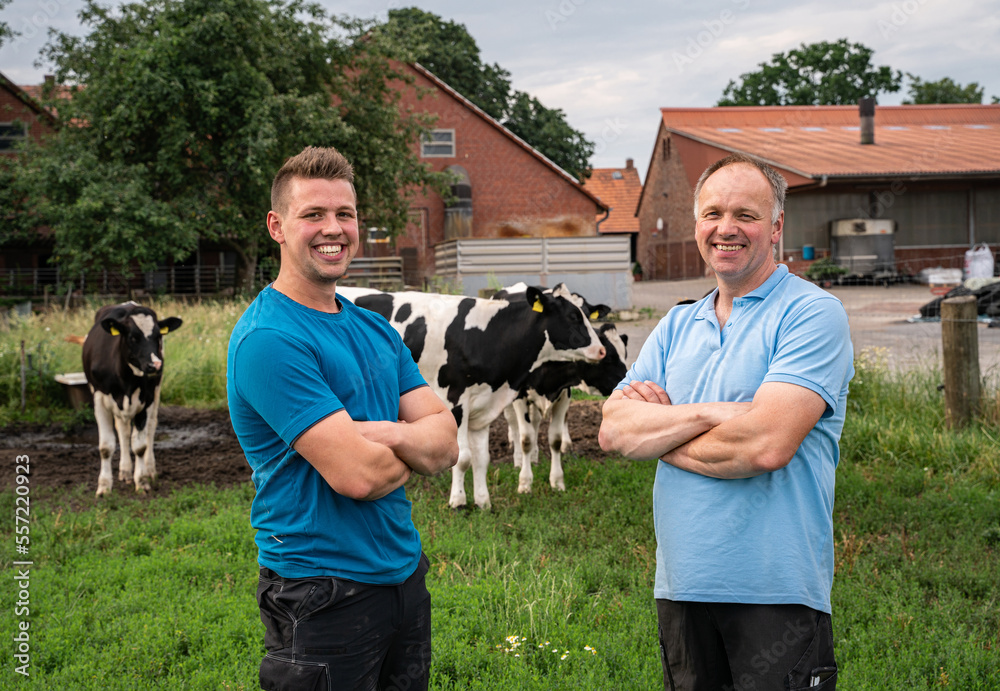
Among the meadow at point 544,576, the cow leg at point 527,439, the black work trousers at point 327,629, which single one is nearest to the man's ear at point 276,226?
the black work trousers at point 327,629

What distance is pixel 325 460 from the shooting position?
2.16 m

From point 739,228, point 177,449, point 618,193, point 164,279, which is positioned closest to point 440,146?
point 164,279

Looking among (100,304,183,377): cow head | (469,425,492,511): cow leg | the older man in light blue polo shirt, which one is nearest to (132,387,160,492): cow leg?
(100,304,183,377): cow head

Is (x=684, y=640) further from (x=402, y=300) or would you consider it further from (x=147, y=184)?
(x=147, y=184)

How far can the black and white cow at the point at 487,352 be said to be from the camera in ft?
21.9

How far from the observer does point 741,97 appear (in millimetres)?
54281

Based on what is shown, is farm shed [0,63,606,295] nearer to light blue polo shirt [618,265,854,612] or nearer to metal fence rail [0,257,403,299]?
metal fence rail [0,257,403,299]

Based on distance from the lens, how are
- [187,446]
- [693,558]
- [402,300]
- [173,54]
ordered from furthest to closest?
[173,54], [187,446], [402,300], [693,558]

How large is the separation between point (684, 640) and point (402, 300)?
205 inches

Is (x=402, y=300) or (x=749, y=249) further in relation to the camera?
(x=402, y=300)

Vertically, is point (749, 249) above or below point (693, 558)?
above

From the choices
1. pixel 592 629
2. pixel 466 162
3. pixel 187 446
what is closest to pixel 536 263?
pixel 466 162

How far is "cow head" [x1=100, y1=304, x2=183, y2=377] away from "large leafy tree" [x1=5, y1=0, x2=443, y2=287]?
39.7 ft

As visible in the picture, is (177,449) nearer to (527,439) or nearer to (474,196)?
(527,439)
